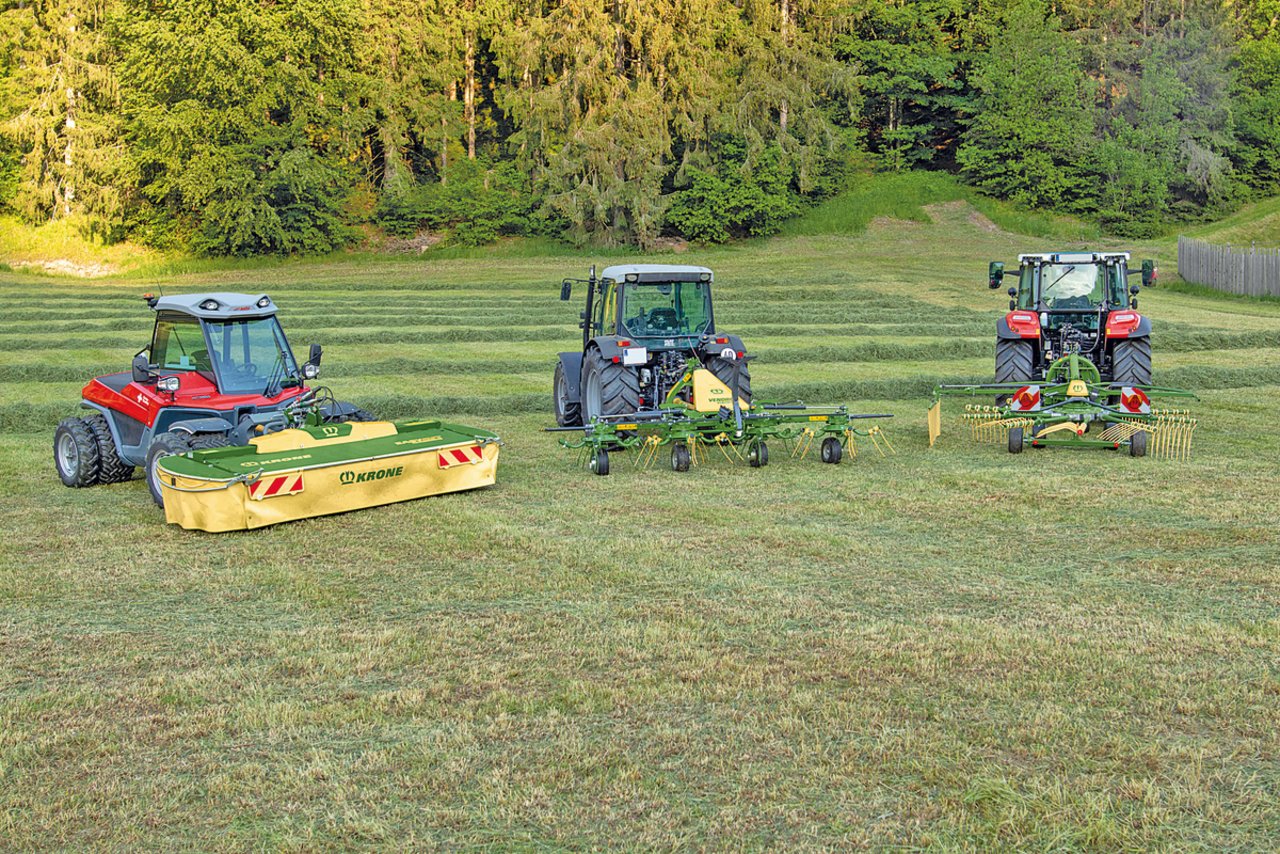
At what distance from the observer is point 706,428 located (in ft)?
40.2

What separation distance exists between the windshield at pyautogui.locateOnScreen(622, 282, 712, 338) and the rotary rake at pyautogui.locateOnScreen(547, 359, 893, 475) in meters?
0.98

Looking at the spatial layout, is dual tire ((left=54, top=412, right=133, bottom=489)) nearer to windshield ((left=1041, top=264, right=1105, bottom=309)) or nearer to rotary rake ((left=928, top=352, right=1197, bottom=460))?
rotary rake ((left=928, top=352, right=1197, bottom=460))

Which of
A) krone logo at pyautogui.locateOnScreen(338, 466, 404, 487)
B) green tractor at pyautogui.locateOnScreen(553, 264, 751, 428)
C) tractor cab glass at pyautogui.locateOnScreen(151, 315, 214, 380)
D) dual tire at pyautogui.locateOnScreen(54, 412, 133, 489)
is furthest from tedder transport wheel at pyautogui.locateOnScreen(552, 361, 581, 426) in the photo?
dual tire at pyautogui.locateOnScreen(54, 412, 133, 489)

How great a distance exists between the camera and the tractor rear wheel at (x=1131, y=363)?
14438 mm

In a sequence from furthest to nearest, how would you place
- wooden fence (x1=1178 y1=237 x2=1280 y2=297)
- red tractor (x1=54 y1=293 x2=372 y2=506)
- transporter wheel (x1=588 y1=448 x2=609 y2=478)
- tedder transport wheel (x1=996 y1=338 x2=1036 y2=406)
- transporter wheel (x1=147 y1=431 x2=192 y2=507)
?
wooden fence (x1=1178 y1=237 x2=1280 y2=297)
tedder transport wheel (x1=996 y1=338 x2=1036 y2=406)
transporter wheel (x1=588 y1=448 x2=609 y2=478)
red tractor (x1=54 y1=293 x2=372 y2=506)
transporter wheel (x1=147 y1=431 x2=192 y2=507)

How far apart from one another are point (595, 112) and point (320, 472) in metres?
37.2

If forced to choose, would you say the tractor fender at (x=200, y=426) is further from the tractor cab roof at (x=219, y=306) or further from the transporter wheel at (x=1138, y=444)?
the transporter wheel at (x=1138, y=444)

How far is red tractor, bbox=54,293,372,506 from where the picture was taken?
36.7ft

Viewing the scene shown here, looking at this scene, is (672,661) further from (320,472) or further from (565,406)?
(565,406)

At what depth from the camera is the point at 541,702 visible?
577 cm

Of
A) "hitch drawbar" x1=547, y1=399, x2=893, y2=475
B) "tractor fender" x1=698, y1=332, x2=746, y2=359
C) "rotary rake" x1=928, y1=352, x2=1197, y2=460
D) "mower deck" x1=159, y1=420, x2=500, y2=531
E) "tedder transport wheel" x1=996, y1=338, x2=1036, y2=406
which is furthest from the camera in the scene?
"tedder transport wheel" x1=996, y1=338, x2=1036, y2=406

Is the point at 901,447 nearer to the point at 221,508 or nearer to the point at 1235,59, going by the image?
the point at 221,508

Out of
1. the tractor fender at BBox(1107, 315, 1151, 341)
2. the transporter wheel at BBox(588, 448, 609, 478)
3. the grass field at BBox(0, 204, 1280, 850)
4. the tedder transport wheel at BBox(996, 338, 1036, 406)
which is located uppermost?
the tractor fender at BBox(1107, 315, 1151, 341)

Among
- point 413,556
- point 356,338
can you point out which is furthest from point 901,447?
point 356,338
